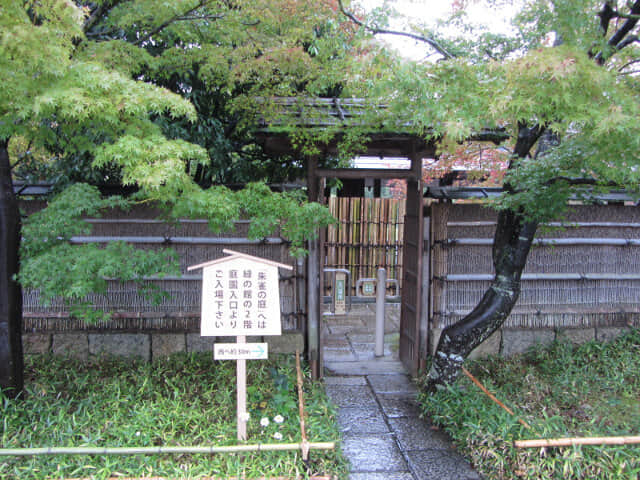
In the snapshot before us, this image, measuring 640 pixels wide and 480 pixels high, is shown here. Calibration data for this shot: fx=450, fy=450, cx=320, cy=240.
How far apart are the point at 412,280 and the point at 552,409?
2.41m

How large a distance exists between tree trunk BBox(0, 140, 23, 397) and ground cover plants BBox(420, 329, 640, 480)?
4660 millimetres

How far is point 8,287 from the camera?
4.71m

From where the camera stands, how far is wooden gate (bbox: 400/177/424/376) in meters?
6.35

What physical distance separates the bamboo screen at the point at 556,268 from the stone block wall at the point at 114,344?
11.6 feet

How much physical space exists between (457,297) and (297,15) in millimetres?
4511

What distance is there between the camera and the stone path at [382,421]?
14.4 feet

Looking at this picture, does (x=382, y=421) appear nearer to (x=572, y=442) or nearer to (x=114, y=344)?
(x=572, y=442)

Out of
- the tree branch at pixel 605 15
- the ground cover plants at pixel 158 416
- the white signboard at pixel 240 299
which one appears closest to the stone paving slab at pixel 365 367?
the ground cover plants at pixel 158 416

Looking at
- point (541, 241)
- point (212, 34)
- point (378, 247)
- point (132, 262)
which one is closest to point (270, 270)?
point (132, 262)

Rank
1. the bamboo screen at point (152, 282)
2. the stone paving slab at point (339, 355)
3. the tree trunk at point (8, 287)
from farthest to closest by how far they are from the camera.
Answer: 1. the stone paving slab at point (339, 355)
2. the bamboo screen at point (152, 282)
3. the tree trunk at point (8, 287)

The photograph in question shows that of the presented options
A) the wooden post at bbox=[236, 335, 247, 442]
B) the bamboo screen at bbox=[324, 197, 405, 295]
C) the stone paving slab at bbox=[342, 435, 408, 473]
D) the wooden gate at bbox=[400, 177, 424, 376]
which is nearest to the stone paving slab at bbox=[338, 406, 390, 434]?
the stone paving slab at bbox=[342, 435, 408, 473]

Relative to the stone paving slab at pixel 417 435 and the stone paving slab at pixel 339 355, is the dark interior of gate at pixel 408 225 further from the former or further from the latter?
the stone paving slab at pixel 417 435

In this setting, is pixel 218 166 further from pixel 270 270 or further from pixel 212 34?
pixel 270 270

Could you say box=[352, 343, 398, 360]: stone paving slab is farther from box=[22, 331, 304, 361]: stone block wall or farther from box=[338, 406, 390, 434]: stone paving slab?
box=[22, 331, 304, 361]: stone block wall
